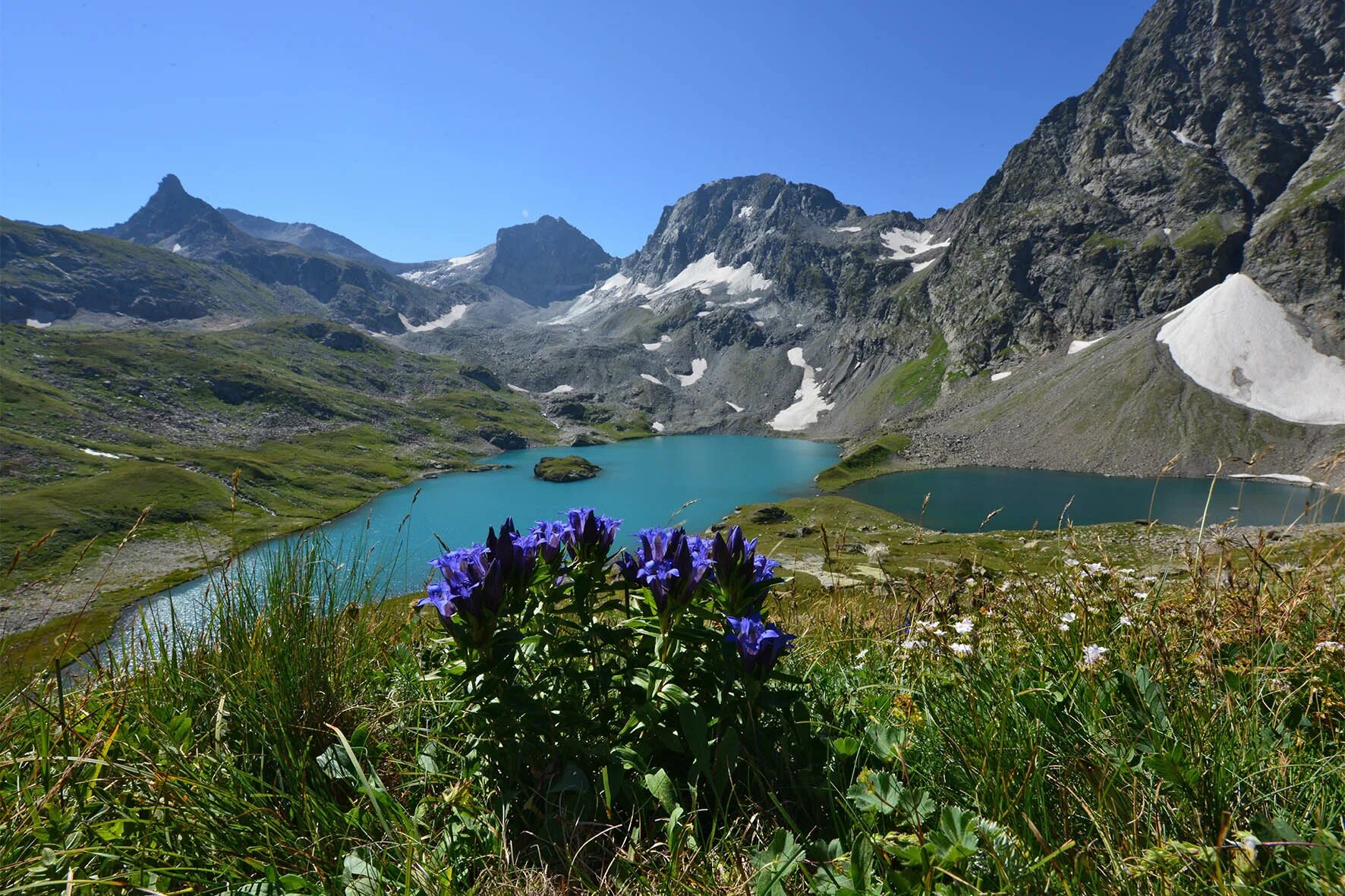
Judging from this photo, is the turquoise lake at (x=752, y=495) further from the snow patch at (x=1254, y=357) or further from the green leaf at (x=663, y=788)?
the green leaf at (x=663, y=788)

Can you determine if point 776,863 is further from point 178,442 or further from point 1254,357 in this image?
point 178,442

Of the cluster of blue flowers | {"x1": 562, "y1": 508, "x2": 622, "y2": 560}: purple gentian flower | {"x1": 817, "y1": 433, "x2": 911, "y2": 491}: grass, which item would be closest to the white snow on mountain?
{"x1": 817, "y1": 433, "x2": 911, "y2": 491}: grass

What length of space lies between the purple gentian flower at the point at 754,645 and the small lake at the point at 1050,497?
69.5m

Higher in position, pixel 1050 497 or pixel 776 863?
pixel 776 863

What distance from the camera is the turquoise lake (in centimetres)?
7081

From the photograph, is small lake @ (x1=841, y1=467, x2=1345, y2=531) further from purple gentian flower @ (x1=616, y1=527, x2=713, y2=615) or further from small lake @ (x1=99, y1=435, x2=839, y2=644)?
purple gentian flower @ (x1=616, y1=527, x2=713, y2=615)

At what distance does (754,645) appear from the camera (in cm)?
263

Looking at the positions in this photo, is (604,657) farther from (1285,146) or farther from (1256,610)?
(1285,146)

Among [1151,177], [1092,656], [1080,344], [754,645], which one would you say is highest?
[1151,177]

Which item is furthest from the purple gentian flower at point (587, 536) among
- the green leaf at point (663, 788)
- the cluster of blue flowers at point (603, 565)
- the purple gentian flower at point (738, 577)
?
the green leaf at point (663, 788)

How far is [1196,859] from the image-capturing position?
166 centimetres

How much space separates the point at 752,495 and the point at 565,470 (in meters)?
44.2

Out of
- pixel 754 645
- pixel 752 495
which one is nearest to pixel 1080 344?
pixel 752 495

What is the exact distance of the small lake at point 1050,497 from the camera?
230ft
